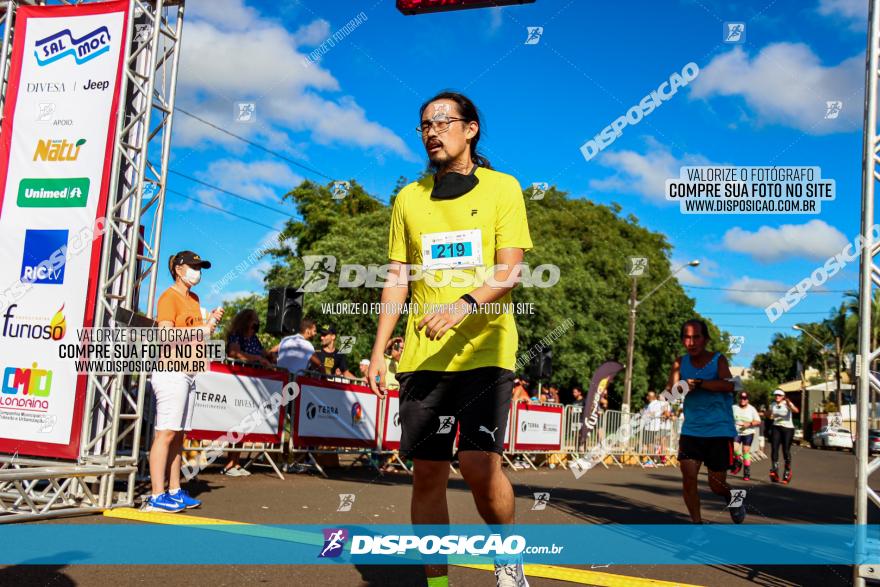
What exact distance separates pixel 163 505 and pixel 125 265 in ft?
6.90

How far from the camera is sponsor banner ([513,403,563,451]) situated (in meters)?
15.6

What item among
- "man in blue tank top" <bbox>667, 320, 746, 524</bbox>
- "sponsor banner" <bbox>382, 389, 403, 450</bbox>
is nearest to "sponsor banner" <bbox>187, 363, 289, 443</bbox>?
"sponsor banner" <bbox>382, 389, 403, 450</bbox>

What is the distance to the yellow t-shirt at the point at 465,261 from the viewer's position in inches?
130

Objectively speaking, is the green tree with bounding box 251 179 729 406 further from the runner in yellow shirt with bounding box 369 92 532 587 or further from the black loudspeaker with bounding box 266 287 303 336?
the runner in yellow shirt with bounding box 369 92 532 587

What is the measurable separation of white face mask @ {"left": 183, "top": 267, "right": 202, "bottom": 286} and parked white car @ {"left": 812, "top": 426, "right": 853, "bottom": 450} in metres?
46.6

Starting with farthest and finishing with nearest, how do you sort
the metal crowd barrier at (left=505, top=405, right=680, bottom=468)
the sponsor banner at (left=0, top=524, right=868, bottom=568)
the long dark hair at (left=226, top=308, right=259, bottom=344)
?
the metal crowd barrier at (left=505, top=405, right=680, bottom=468), the long dark hair at (left=226, top=308, right=259, bottom=344), the sponsor banner at (left=0, top=524, right=868, bottom=568)

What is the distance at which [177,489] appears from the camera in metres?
6.60

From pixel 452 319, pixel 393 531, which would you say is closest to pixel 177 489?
pixel 393 531

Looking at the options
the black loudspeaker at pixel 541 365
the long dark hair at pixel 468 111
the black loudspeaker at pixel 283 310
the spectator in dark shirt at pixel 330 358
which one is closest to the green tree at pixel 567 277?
the black loudspeaker at pixel 541 365

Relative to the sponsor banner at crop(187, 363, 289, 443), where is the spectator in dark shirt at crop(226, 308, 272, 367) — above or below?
above

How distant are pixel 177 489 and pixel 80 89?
12.0ft

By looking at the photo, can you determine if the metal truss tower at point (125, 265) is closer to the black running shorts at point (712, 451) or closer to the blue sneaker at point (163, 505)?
the blue sneaker at point (163, 505)

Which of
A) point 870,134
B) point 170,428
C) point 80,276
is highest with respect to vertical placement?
point 870,134

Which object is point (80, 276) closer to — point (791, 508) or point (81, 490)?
point (81, 490)
